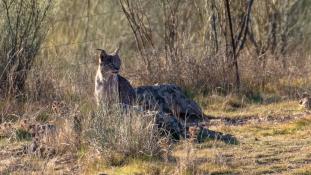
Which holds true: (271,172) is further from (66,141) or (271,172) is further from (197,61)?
(197,61)

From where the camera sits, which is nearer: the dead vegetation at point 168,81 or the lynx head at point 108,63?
the dead vegetation at point 168,81

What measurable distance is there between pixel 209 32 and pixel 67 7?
26.3ft

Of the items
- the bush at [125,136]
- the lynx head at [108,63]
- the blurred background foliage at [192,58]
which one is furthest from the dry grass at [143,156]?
the blurred background foliage at [192,58]

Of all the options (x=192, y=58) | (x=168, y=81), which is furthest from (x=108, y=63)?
(x=192, y=58)

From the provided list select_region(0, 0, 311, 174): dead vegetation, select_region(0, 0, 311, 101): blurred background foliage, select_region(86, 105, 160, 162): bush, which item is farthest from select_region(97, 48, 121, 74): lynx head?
select_region(86, 105, 160, 162): bush

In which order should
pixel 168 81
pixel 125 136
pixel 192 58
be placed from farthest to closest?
pixel 192 58
pixel 168 81
pixel 125 136

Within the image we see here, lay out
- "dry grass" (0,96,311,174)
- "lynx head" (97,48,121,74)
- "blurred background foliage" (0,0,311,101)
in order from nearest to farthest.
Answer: "dry grass" (0,96,311,174) → "lynx head" (97,48,121,74) → "blurred background foliage" (0,0,311,101)

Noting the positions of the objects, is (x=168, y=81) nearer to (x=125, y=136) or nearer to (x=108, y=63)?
(x=108, y=63)

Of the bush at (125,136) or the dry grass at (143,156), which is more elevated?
the bush at (125,136)

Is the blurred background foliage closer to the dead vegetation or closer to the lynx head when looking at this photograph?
the dead vegetation

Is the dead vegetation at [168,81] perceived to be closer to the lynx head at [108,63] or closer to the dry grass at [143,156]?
the dry grass at [143,156]

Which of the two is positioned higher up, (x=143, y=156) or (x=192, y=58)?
(x=192, y=58)

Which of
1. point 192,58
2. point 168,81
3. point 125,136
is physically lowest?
point 125,136

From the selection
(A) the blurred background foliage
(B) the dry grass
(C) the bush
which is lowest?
(B) the dry grass
